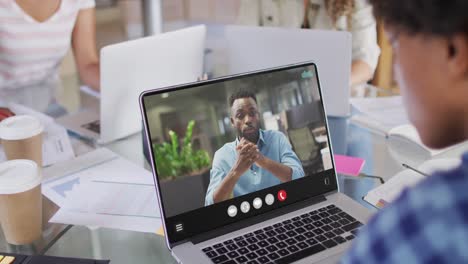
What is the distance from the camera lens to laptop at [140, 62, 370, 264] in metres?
0.95

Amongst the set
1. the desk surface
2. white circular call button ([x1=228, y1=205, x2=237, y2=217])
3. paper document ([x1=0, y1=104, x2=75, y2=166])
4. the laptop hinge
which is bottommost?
the desk surface

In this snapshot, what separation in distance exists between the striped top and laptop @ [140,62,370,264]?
1.01 meters

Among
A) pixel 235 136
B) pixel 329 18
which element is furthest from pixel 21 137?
pixel 329 18

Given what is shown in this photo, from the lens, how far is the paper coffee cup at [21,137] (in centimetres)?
115

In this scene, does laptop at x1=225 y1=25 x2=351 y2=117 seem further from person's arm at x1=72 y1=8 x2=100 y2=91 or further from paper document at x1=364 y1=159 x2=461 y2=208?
person's arm at x1=72 y1=8 x2=100 y2=91

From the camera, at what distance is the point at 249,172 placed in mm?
1034

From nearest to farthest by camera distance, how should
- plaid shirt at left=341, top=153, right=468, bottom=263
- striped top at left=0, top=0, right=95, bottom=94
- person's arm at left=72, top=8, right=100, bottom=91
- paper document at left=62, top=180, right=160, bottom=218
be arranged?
plaid shirt at left=341, top=153, right=468, bottom=263 < paper document at left=62, top=180, right=160, bottom=218 < striped top at left=0, top=0, right=95, bottom=94 < person's arm at left=72, top=8, right=100, bottom=91

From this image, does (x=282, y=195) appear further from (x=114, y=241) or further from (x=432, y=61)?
(x=432, y=61)

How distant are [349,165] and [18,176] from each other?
74 centimetres

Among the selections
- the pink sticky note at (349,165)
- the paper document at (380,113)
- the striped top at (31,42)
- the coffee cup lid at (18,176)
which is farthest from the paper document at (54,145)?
the paper document at (380,113)

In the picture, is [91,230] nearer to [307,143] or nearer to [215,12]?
[307,143]

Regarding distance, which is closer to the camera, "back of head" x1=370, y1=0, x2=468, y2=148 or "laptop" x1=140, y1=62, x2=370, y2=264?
"back of head" x1=370, y1=0, x2=468, y2=148

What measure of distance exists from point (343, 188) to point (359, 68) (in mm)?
760

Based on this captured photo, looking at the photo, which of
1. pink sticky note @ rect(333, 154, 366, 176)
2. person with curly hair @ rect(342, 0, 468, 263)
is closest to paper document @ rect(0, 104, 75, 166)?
pink sticky note @ rect(333, 154, 366, 176)
